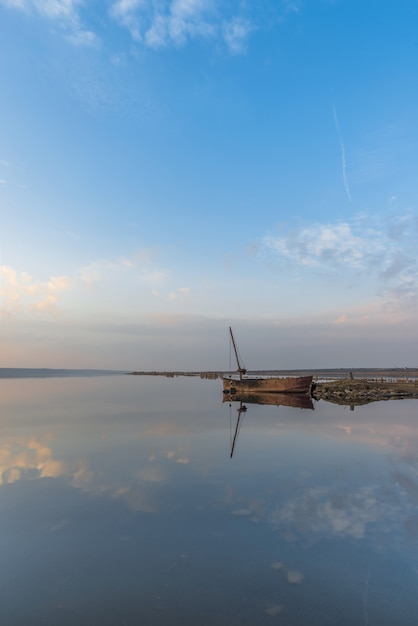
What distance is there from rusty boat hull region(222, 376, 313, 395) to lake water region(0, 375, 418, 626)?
36707 millimetres

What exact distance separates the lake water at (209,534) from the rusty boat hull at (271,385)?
3671 cm

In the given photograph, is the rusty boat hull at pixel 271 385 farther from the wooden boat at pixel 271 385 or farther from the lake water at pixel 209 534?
the lake water at pixel 209 534

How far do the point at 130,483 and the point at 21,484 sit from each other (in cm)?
390

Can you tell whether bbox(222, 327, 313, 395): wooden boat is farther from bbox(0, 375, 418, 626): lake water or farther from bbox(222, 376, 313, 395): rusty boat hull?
bbox(0, 375, 418, 626): lake water

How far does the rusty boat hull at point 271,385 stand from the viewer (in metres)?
56.7

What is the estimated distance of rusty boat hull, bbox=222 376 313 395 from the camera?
56688 millimetres

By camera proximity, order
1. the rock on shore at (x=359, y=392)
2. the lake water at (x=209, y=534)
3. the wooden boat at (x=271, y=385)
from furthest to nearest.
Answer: the wooden boat at (x=271, y=385) → the rock on shore at (x=359, y=392) → the lake water at (x=209, y=534)

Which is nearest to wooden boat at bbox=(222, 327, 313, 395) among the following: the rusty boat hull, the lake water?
the rusty boat hull

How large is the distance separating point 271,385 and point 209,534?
5142 cm

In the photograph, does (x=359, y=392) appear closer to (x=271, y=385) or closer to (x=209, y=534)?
(x=271, y=385)

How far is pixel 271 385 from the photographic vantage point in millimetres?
59500

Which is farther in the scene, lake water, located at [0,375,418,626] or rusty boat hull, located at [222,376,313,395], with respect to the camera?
rusty boat hull, located at [222,376,313,395]

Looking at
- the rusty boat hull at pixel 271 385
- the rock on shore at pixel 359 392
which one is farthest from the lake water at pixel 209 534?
the rusty boat hull at pixel 271 385

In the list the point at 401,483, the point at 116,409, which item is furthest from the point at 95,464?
the point at 116,409
